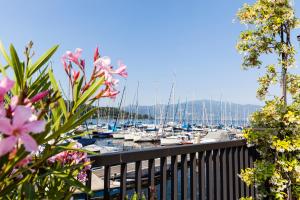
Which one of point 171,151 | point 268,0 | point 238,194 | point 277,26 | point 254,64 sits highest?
point 268,0

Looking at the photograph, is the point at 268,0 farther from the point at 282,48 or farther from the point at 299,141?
the point at 299,141

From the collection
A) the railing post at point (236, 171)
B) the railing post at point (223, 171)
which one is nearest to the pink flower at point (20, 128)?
the railing post at point (223, 171)

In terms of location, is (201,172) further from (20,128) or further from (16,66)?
(20,128)

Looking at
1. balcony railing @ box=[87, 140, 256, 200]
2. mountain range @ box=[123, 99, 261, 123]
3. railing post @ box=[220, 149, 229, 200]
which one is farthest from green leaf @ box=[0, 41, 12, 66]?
mountain range @ box=[123, 99, 261, 123]

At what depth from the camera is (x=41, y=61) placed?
34.5 inches

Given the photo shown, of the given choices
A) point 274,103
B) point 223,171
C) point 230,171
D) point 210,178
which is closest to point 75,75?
point 210,178

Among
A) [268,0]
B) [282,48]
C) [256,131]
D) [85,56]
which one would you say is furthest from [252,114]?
[85,56]

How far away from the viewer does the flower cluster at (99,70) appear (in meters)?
0.84

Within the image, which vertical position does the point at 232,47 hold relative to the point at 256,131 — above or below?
above

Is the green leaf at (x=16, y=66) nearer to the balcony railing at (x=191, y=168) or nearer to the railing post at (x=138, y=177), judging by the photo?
the balcony railing at (x=191, y=168)

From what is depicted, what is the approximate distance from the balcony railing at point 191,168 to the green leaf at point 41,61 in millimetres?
750

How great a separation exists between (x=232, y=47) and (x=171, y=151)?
5.69 feet

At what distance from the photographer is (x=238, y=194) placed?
118 inches

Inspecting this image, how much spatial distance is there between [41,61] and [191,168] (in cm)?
175
